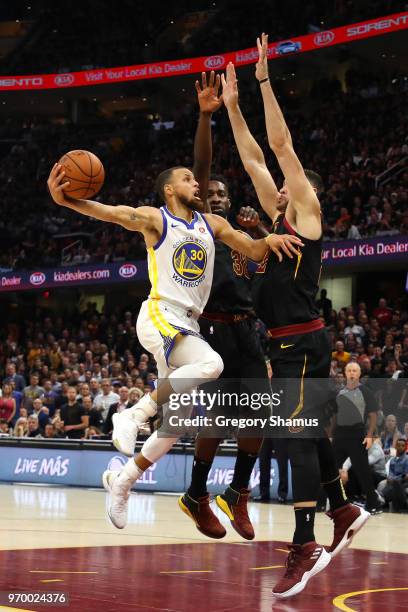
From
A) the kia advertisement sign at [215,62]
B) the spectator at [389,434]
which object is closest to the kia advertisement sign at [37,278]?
the kia advertisement sign at [215,62]

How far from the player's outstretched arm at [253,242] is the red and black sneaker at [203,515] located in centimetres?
198

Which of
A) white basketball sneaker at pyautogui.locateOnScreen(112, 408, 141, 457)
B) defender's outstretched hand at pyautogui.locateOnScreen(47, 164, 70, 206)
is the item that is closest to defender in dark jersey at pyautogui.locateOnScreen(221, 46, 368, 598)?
white basketball sneaker at pyautogui.locateOnScreen(112, 408, 141, 457)

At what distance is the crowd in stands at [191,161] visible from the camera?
24150 millimetres

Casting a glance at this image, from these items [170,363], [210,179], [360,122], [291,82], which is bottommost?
[170,363]

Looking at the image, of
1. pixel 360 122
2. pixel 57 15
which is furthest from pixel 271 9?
pixel 57 15

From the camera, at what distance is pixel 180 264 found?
7027mm

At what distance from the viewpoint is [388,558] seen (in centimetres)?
876

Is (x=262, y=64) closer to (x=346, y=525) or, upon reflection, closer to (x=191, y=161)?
(x=346, y=525)

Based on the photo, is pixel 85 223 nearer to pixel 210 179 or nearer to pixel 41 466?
pixel 41 466

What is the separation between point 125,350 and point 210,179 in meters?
17.0

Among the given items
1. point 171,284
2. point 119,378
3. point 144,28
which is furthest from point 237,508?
point 144,28

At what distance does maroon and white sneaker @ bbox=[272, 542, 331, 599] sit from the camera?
6336 millimetres

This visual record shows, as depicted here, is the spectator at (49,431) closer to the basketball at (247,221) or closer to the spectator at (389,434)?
the spectator at (389,434)

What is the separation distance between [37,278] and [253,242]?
23.2m
